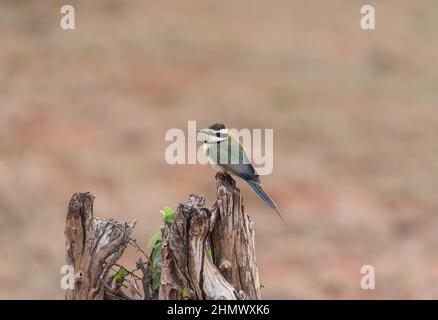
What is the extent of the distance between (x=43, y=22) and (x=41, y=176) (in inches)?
342

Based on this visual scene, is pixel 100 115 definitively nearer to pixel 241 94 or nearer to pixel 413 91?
pixel 241 94

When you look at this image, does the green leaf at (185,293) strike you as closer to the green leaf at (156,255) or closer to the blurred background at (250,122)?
the green leaf at (156,255)

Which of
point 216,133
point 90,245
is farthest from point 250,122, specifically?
point 90,245

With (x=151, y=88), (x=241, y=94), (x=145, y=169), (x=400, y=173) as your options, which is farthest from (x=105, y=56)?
(x=400, y=173)

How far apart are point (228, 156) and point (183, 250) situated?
6.57 feet

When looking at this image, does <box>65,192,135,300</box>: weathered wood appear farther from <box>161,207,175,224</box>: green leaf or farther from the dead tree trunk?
<box>161,207,175,224</box>: green leaf

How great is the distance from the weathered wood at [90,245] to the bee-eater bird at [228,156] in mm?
1855

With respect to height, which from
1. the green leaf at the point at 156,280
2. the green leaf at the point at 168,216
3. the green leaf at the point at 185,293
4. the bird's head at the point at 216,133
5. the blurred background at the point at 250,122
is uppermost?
the blurred background at the point at 250,122

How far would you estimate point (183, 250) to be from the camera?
6.39m

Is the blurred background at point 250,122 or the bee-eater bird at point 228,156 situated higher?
the blurred background at point 250,122

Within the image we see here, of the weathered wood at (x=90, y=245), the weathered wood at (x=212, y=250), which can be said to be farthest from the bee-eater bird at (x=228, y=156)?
the weathered wood at (x=90, y=245)

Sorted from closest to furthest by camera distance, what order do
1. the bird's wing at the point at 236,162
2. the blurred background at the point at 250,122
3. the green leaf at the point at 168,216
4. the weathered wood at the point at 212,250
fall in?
the weathered wood at the point at 212,250 < the green leaf at the point at 168,216 < the bird's wing at the point at 236,162 < the blurred background at the point at 250,122

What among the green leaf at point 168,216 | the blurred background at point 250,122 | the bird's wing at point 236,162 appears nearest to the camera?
the green leaf at point 168,216

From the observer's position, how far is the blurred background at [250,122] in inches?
771
